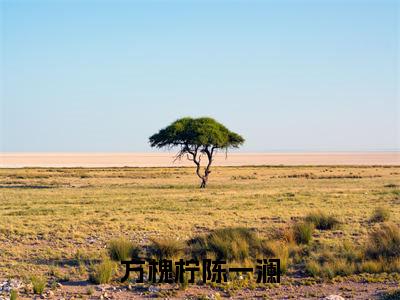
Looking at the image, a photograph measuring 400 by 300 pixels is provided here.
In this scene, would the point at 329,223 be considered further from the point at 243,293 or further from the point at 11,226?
the point at 11,226

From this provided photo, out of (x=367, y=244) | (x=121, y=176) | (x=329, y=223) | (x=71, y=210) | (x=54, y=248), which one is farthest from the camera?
(x=121, y=176)

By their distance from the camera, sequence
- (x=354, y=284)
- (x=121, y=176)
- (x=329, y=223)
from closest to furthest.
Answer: (x=354, y=284) < (x=329, y=223) < (x=121, y=176)

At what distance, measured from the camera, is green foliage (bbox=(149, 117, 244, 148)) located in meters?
53.9

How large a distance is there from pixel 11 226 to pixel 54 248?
453 cm

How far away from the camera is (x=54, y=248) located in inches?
667

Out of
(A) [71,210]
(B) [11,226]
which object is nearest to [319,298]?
(B) [11,226]

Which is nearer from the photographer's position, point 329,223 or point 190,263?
point 190,263

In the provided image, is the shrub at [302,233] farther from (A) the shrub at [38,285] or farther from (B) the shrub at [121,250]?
(A) the shrub at [38,285]

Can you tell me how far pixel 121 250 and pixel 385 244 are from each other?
22.6ft

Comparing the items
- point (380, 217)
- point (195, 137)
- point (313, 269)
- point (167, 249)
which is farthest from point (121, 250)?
point (195, 137)

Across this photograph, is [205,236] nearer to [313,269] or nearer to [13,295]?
[313,269]

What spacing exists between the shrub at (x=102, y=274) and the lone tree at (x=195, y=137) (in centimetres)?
3943

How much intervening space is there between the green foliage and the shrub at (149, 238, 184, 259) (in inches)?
1481

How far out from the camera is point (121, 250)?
1526 cm
